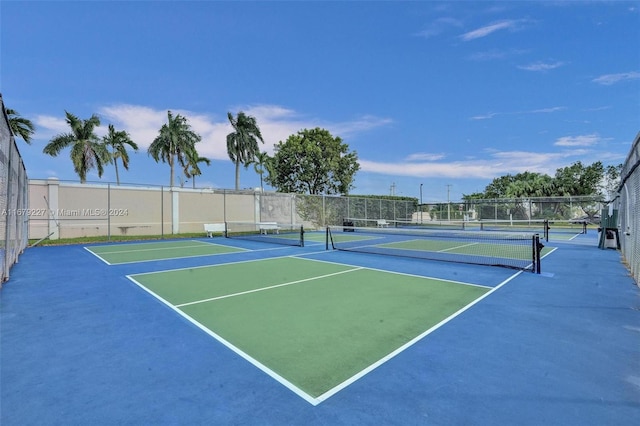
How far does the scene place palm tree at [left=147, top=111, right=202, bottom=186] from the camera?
29.9m

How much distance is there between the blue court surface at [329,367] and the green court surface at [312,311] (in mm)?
72

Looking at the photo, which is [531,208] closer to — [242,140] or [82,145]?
[242,140]

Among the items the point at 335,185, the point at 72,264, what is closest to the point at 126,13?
the point at 72,264

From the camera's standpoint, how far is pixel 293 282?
290 inches

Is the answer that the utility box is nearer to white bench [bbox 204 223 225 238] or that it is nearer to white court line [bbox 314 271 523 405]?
white court line [bbox 314 271 523 405]

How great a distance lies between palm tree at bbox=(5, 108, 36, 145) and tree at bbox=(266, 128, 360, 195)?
19773 millimetres

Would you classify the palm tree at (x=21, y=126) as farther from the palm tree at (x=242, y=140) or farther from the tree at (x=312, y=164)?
the tree at (x=312, y=164)

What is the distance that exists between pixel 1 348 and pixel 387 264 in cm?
825

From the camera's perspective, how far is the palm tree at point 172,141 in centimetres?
2991

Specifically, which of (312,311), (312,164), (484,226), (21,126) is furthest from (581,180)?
(21,126)

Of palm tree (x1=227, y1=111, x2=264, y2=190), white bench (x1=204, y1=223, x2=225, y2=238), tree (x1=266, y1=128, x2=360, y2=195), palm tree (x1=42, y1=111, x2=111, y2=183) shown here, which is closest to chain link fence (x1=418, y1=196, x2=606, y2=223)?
tree (x1=266, y1=128, x2=360, y2=195)

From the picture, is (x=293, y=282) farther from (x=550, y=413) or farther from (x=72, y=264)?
(x=72, y=264)

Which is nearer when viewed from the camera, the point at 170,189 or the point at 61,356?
the point at 61,356

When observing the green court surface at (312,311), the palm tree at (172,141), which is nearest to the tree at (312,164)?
the palm tree at (172,141)
